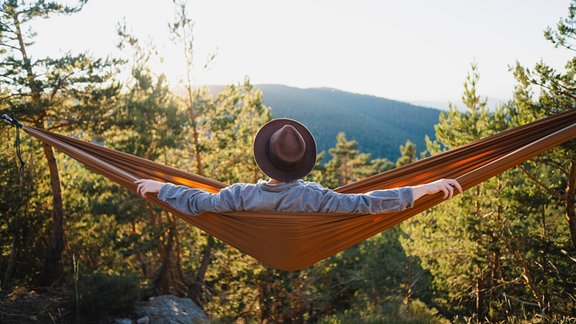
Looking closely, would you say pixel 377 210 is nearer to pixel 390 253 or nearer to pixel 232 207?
pixel 232 207

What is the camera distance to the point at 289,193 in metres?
1.50

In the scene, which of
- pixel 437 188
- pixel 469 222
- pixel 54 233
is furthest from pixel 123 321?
pixel 469 222

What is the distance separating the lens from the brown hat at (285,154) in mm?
1477

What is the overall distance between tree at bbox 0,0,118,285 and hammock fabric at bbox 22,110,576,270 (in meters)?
3.17

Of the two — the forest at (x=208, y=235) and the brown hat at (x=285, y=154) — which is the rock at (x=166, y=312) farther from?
the brown hat at (x=285, y=154)

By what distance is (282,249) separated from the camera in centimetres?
167

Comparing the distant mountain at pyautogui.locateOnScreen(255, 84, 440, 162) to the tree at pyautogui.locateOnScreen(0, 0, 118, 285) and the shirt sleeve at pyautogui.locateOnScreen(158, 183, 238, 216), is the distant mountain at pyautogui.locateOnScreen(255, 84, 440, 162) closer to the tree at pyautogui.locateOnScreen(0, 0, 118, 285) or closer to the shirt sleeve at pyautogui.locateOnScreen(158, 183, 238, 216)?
the tree at pyautogui.locateOnScreen(0, 0, 118, 285)

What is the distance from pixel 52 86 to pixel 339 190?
4547mm

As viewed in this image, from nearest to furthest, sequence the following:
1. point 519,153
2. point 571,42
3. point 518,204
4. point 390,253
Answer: point 519,153 → point 571,42 → point 518,204 → point 390,253

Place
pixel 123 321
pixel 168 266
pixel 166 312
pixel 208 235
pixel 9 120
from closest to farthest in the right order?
pixel 9 120 → pixel 123 321 → pixel 166 312 → pixel 208 235 → pixel 168 266

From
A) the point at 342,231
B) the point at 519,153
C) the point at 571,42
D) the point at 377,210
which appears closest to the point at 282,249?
the point at 342,231

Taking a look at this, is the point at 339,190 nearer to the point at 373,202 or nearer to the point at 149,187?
the point at 373,202

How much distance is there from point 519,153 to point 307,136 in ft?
3.18

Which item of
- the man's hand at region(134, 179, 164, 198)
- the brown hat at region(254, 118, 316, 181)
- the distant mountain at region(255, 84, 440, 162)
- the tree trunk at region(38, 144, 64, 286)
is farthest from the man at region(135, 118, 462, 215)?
the distant mountain at region(255, 84, 440, 162)
